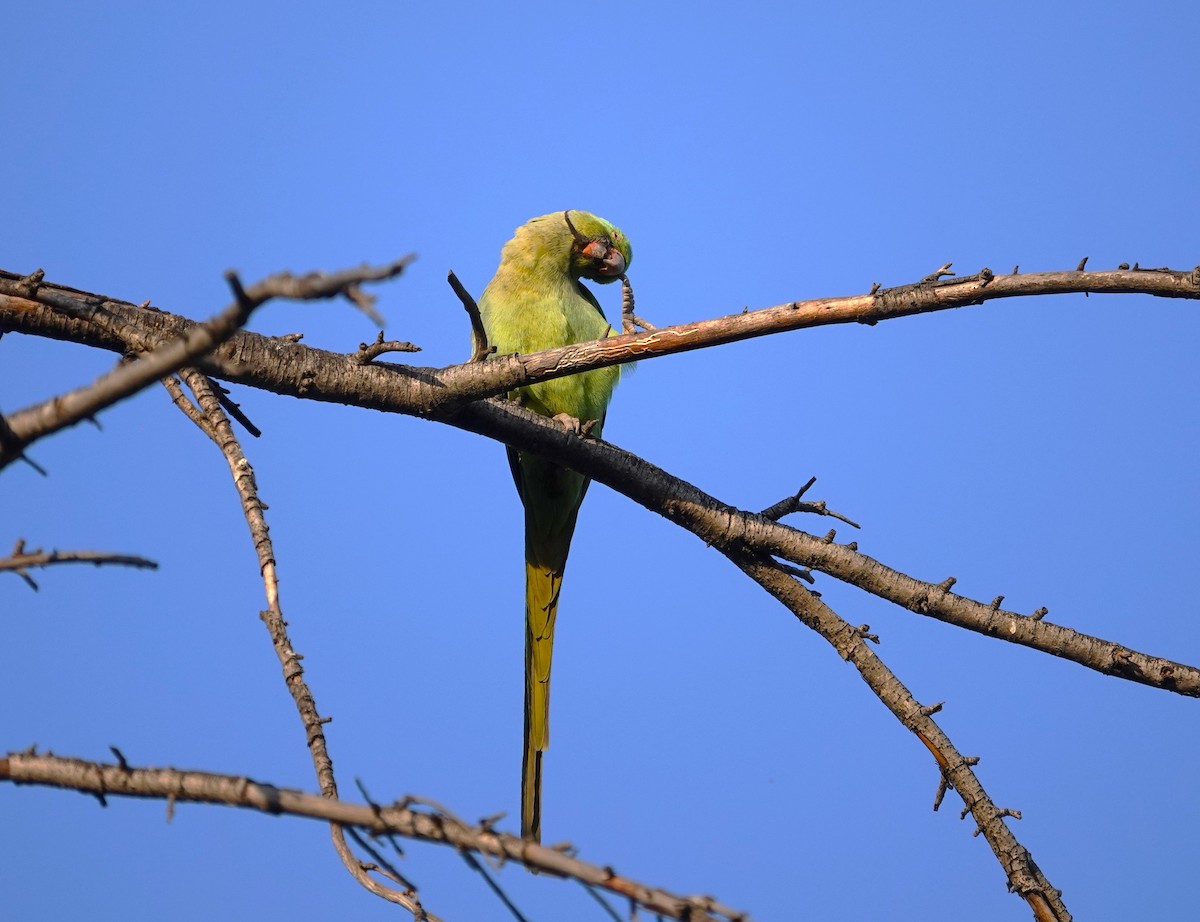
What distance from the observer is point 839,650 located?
11.8 ft

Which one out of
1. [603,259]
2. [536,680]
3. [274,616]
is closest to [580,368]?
[274,616]

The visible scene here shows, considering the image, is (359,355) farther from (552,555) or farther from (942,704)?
(552,555)

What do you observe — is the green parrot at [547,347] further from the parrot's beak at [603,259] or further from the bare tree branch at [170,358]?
the bare tree branch at [170,358]

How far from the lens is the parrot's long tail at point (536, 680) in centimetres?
432

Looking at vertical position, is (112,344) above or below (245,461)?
above

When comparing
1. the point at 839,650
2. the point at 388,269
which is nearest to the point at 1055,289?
the point at 839,650

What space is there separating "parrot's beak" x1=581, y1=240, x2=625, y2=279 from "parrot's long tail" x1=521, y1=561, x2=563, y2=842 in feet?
5.97

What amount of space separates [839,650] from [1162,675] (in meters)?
0.94

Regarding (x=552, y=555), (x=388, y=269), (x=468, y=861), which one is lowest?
(x=468, y=861)

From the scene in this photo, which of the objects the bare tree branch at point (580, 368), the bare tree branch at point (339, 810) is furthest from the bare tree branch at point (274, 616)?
the bare tree branch at point (339, 810)

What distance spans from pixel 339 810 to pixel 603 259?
4.93 metres

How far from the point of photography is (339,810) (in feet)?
4.96

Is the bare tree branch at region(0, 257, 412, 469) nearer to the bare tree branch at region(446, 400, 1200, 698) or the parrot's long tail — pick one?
the bare tree branch at region(446, 400, 1200, 698)

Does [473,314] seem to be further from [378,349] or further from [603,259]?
[603,259]
